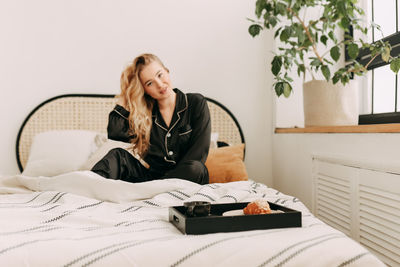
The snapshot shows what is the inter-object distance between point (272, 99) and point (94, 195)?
1950 millimetres

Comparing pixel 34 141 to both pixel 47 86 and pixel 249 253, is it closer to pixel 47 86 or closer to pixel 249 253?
pixel 47 86

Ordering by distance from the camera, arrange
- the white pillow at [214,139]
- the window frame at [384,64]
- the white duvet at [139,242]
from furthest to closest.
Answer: the white pillow at [214,139], the window frame at [384,64], the white duvet at [139,242]

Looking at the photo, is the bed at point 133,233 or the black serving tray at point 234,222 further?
the black serving tray at point 234,222

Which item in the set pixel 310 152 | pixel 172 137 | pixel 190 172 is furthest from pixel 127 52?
pixel 310 152

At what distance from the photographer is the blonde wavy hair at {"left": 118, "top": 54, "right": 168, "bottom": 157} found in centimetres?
207

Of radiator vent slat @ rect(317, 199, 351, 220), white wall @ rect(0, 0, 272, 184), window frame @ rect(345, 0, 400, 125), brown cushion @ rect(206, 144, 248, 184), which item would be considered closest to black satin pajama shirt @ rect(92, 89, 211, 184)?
brown cushion @ rect(206, 144, 248, 184)

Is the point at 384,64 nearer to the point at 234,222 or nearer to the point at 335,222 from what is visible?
the point at 335,222

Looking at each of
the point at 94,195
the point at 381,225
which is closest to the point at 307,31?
the point at 381,225

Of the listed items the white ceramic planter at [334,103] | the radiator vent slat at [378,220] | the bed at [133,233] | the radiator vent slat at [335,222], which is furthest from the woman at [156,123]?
the radiator vent slat at [378,220]

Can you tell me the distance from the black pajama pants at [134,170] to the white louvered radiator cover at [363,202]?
68 cm

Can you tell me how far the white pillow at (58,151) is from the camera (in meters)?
2.38

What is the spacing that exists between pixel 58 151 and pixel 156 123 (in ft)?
2.59

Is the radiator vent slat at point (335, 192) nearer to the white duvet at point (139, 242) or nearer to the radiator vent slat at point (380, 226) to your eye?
the radiator vent slat at point (380, 226)

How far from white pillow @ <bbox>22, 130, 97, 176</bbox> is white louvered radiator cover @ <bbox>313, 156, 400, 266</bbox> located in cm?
153
